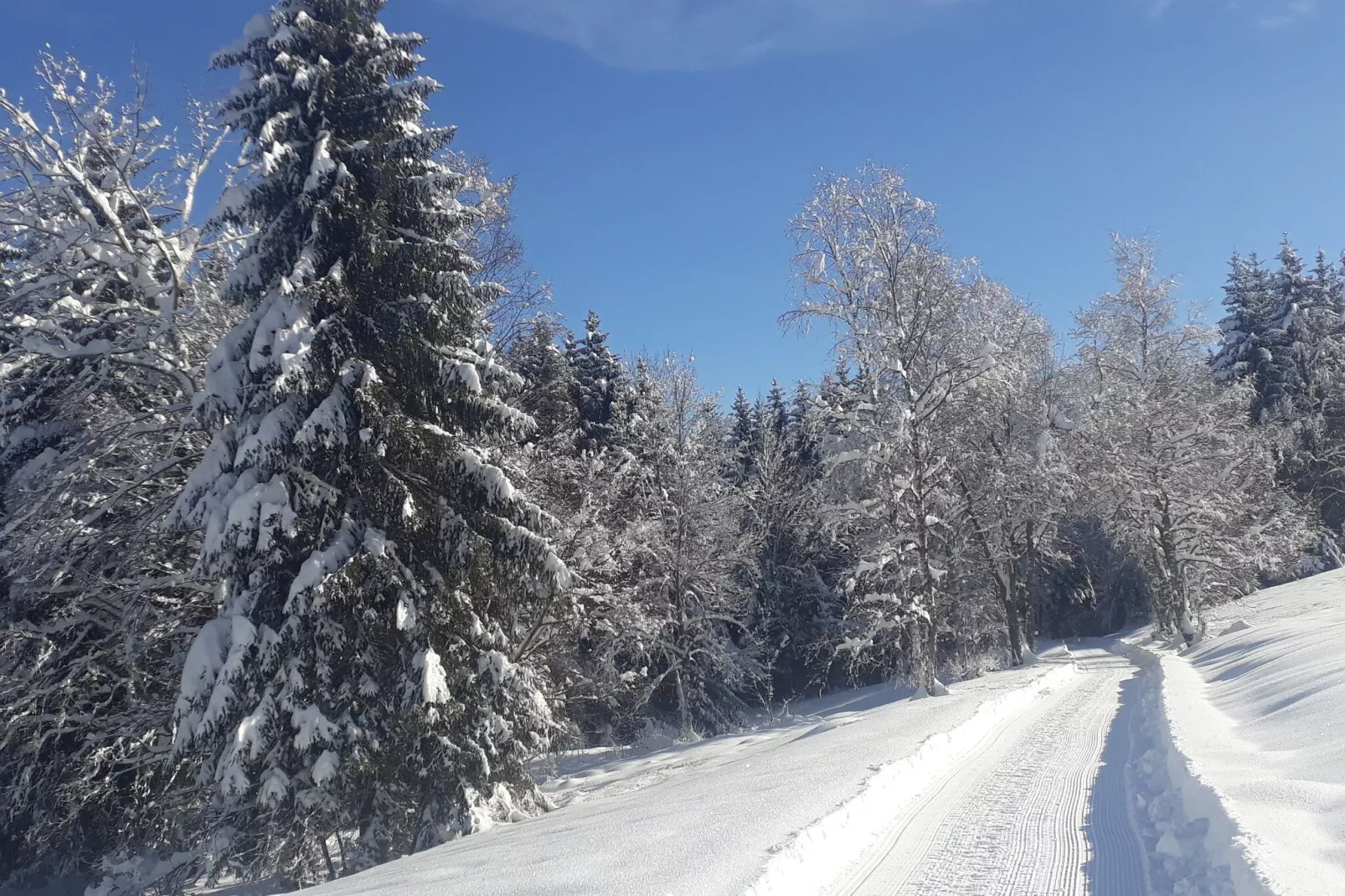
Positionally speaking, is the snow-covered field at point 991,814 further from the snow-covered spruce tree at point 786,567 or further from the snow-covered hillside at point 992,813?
the snow-covered spruce tree at point 786,567

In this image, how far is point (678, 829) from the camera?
665 centimetres

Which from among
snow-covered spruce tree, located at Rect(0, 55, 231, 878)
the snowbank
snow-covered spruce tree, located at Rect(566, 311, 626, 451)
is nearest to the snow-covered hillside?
the snowbank

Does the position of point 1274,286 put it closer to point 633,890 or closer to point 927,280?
point 927,280

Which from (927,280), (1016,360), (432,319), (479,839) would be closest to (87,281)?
(432,319)

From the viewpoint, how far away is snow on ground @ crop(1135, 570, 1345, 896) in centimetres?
468

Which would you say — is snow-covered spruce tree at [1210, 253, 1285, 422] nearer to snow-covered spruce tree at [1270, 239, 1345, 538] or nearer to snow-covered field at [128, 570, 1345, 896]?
snow-covered spruce tree at [1270, 239, 1345, 538]

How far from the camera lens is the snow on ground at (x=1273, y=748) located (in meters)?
4.68

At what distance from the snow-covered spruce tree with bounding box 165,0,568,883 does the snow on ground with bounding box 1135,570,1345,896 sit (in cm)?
746

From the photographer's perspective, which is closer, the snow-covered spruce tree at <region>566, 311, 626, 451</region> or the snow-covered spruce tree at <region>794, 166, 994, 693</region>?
the snow-covered spruce tree at <region>794, 166, 994, 693</region>

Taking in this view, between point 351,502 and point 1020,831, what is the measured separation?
8.39 m

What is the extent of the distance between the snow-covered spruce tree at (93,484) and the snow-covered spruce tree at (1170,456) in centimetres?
2476

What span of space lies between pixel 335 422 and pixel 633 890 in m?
7.06

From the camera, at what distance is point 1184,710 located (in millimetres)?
10516

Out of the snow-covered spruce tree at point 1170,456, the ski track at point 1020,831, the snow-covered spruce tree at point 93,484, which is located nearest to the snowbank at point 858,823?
the ski track at point 1020,831
